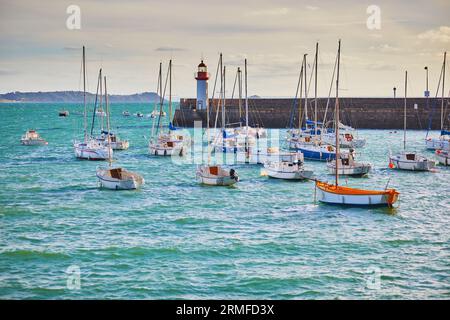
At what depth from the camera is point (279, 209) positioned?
97.9 feet

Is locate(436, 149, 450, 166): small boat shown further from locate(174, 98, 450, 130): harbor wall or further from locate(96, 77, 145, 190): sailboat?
locate(174, 98, 450, 130): harbor wall

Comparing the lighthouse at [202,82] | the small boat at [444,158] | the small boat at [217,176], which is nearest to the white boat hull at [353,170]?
the small boat at [217,176]

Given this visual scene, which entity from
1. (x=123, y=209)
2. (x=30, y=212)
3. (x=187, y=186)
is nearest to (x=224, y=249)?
(x=123, y=209)

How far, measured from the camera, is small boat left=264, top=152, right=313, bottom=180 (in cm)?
3847

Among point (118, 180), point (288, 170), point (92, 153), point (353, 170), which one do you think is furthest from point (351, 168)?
point (92, 153)

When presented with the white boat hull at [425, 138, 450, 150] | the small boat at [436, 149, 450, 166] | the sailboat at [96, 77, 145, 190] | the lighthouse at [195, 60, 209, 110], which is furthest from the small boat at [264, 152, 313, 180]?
the lighthouse at [195, 60, 209, 110]

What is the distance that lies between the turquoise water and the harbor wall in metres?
45.4

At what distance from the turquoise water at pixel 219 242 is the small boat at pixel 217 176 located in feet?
2.10

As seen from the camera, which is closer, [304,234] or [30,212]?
[304,234]

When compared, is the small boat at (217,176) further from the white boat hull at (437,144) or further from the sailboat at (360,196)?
the white boat hull at (437,144)

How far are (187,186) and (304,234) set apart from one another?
13.7 metres

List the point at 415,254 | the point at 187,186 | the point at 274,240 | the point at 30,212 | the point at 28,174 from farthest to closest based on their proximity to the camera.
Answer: the point at 28,174 → the point at 187,186 → the point at 30,212 → the point at 274,240 → the point at 415,254
